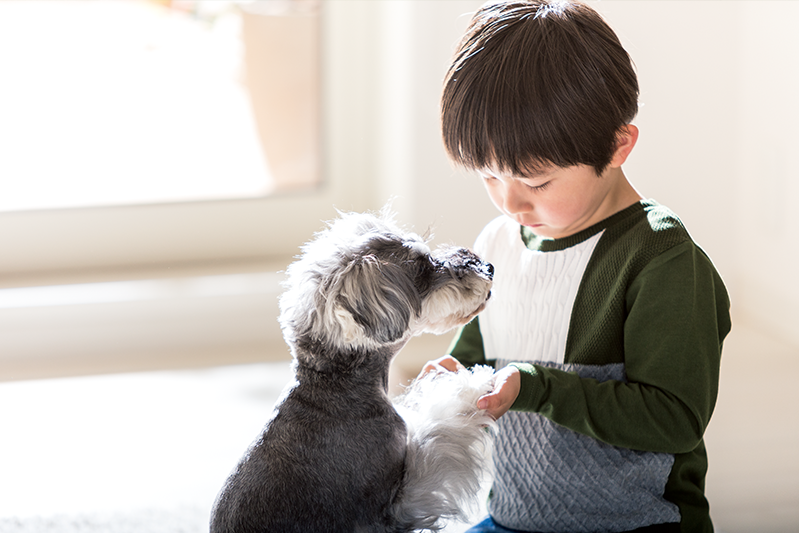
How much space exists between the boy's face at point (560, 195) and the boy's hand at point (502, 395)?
0.65 ft

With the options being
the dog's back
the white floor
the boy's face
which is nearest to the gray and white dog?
the dog's back

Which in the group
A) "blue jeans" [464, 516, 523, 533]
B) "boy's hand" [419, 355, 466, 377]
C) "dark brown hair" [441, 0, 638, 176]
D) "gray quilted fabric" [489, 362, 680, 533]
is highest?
"dark brown hair" [441, 0, 638, 176]

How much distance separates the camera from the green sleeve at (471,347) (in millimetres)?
1128

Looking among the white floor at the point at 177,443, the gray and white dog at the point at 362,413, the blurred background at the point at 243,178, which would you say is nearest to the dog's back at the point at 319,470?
the gray and white dog at the point at 362,413

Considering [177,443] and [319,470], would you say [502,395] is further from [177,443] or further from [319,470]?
[177,443]

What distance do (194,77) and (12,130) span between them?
0.54 meters

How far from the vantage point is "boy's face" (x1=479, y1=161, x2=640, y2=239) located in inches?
35.5

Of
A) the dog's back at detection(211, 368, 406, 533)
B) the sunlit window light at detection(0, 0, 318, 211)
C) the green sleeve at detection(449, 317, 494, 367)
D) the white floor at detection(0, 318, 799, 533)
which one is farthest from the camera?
the sunlit window light at detection(0, 0, 318, 211)

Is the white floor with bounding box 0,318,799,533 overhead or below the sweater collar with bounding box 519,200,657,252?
below

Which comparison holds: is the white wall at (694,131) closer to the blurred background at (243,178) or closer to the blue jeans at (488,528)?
the blurred background at (243,178)

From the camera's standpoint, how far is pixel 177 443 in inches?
61.2

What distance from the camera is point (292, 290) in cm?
78

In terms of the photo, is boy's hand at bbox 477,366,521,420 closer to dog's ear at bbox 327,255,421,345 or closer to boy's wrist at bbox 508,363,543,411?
boy's wrist at bbox 508,363,543,411

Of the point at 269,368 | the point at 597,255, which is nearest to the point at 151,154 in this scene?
the point at 269,368
